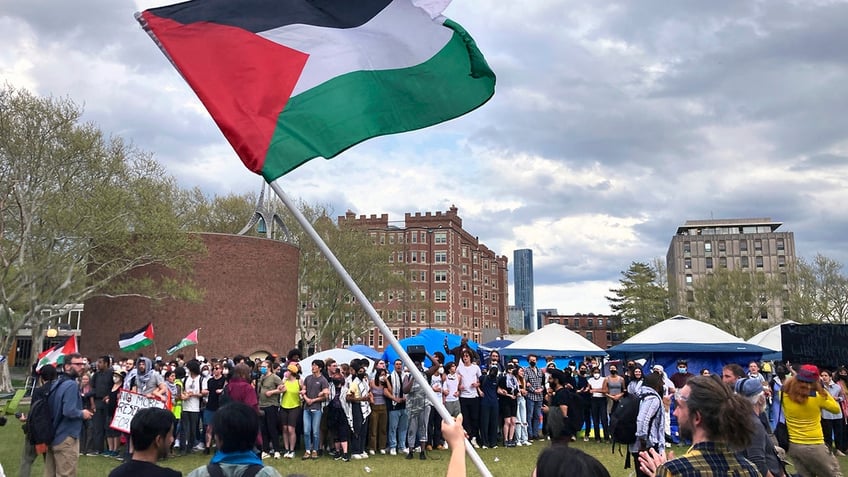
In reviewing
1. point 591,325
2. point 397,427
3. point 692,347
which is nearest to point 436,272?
point 591,325

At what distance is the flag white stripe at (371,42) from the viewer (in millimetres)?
5359

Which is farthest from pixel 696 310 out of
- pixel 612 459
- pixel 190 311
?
pixel 612 459

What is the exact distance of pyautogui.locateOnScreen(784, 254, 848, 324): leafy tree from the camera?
55.0 metres

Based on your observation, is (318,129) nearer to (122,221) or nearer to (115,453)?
(115,453)

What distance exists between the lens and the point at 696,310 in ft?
235

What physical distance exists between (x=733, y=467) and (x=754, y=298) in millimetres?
73038

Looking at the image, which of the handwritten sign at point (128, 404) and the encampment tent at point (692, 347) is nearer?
the handwritten sign at point (128, 404)

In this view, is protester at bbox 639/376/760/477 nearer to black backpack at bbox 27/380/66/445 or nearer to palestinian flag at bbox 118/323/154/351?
black backpack at bbox 27/380/66/445

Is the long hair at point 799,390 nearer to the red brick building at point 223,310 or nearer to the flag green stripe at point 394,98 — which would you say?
the flag green stripe at point 394,98

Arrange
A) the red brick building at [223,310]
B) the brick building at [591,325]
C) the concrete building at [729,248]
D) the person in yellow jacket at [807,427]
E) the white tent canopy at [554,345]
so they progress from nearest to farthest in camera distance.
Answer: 1. the person in yellow jacket at [807,427]
2. the white tent canopy at [554,345]
3. the red brick building at [223,310]
4. the concrete building at [729,248]
5. the brick building at [591,325]

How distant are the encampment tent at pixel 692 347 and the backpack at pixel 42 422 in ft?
51.6

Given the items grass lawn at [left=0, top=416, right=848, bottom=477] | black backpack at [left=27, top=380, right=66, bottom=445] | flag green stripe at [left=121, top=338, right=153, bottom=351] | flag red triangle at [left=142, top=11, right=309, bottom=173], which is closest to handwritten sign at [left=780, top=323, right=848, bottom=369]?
grass lawn at [left=0, top=416, right=848, bottom=477]

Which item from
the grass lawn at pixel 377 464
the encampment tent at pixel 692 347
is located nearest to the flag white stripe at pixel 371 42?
the grass lawn at pixel 377 464

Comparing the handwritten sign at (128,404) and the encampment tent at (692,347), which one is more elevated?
the encampment tent at (692,347)
